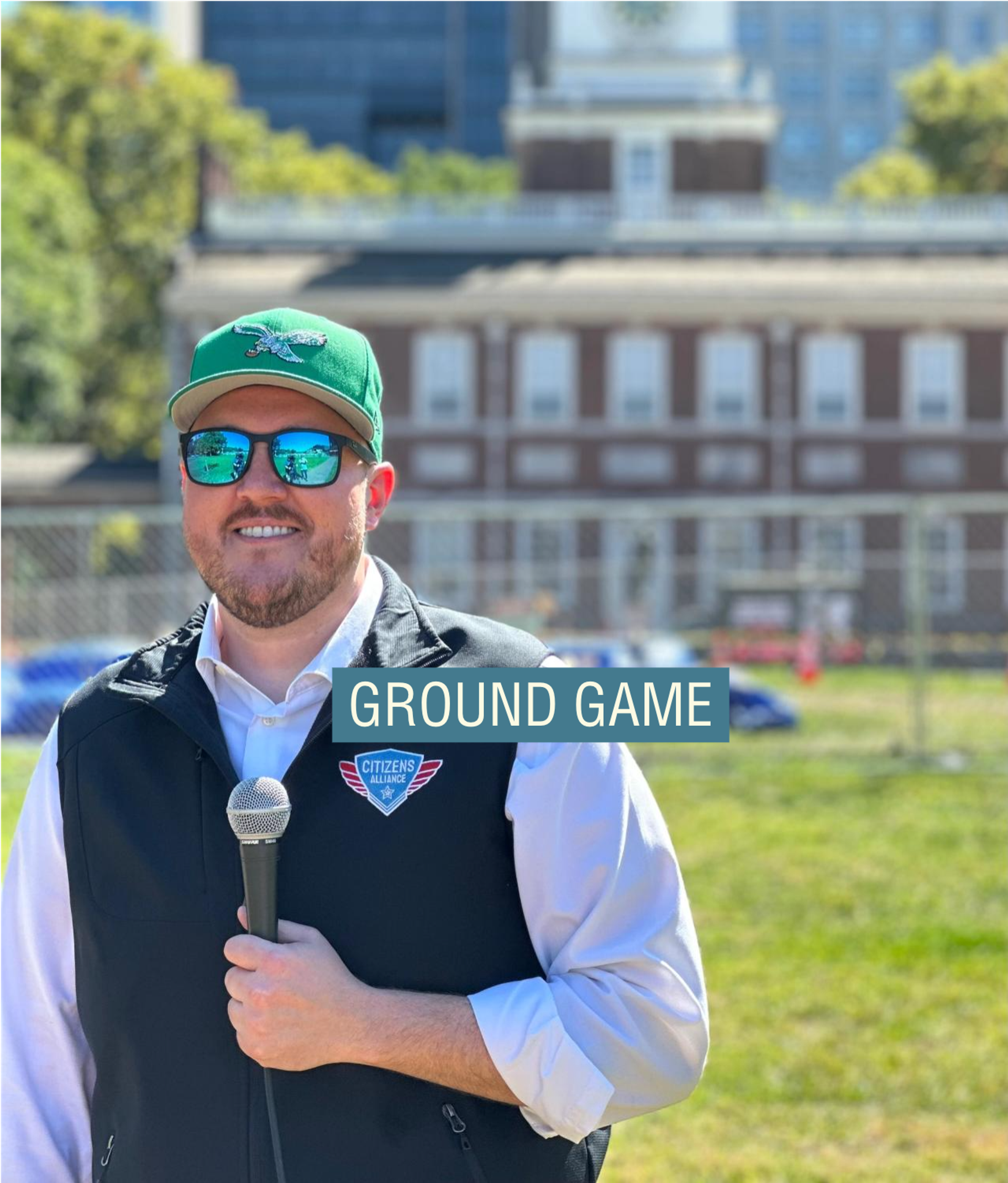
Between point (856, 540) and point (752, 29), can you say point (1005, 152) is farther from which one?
point (752, 29)

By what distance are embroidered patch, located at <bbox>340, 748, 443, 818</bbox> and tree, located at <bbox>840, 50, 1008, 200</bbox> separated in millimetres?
50645

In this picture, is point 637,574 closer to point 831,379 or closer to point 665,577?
point 665,577

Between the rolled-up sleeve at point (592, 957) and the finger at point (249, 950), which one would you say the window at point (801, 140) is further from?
the finger at point (249, 950)

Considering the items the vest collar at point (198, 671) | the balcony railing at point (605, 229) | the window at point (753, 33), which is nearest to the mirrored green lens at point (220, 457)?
the vest collar at point (198, 671)

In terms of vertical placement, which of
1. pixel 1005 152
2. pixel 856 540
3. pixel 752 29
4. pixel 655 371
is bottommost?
pixel 856 540

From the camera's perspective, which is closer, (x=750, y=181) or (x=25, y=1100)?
(x=25, y=1100)

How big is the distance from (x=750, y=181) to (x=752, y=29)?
73.4 meters

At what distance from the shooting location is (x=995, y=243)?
3853 centimetres

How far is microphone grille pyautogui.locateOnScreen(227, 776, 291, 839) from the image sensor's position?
2053 mm

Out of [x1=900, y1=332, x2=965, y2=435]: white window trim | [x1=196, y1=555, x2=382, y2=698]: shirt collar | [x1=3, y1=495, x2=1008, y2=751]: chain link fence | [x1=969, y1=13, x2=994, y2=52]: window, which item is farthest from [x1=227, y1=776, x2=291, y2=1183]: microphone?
[x1=969, y1=13, x2=994, y2=52]: window

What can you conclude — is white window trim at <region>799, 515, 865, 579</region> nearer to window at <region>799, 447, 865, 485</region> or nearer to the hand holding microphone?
window at <region>799, 447, 865, 485</region>

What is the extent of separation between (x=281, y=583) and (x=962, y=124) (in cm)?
5210

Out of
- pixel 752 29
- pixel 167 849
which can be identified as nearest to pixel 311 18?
pixel 752 29

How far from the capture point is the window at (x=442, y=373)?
35500mm
